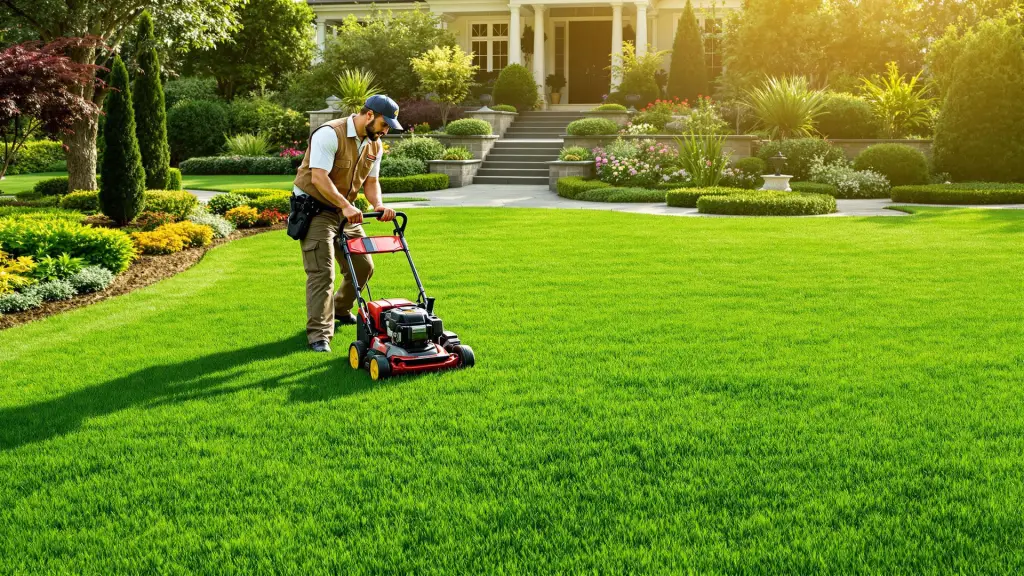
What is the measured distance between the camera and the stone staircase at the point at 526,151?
2358 cm

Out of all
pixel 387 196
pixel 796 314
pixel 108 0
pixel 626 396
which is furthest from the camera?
pixel 387 196

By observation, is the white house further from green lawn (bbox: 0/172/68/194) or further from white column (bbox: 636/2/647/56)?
green lawn (bbox: 0/172/68/194)

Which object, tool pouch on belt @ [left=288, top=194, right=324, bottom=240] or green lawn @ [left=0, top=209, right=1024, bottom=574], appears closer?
green lawn @ [left=0, top=209, right=1024, bottom=574]

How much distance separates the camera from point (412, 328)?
5.41 m

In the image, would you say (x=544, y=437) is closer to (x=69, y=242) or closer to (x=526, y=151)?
(x=69, y=242)

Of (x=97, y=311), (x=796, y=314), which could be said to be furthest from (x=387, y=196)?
(x=796, y=314)

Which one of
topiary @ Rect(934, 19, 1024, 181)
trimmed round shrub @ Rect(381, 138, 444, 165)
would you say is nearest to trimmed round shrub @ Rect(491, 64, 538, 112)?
trimmed round shrub @ Rect(381, 138, 444, 165)

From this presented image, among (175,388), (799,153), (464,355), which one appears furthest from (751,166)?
(175,388)

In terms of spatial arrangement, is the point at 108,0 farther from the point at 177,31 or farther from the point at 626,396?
the point at 626,396

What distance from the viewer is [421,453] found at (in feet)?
13.8

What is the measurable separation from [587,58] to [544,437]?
33.0m

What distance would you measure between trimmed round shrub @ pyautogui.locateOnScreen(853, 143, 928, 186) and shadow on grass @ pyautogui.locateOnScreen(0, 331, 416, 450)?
1723cm

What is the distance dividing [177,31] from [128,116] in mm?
5751

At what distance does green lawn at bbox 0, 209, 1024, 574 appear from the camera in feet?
10.8
